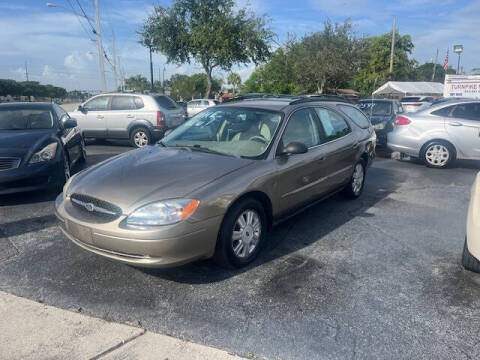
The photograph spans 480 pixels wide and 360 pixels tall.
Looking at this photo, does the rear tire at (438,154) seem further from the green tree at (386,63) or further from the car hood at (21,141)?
the green tree at (386,63)

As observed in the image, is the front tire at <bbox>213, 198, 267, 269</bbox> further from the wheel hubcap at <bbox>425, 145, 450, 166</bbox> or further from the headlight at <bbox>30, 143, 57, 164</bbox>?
the wheel hubcap at <bbox>425, 145, 450, 166</bbox>

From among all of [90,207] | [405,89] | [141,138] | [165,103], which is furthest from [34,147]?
[405,89]

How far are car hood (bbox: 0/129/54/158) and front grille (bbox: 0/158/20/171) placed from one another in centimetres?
6

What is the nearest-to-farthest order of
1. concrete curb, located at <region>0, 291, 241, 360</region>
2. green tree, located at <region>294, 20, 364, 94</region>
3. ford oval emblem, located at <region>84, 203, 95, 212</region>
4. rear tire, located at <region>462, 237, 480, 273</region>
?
1. concrete curb, located at <region>0, 291, 241, 360</region>
2. ford oval emblem, located at <region>84, 203, 95, 212</region>
3. rear tire, located at <region>462, 237, 480, 273</region>
4. green tree, located at <region>294, 20, 364, 94</region>

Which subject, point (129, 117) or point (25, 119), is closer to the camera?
point (25, 119)

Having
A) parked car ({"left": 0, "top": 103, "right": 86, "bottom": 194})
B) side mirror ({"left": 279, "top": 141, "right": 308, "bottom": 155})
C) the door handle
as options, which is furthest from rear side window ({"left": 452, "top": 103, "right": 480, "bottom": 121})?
parked car ({"left": 0, "top": 103, "right": 86, "bottom": 194})

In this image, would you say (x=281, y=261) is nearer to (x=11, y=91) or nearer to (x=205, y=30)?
(x=205, y=30)

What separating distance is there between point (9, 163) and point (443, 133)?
824 centimetres

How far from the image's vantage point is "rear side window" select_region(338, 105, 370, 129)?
5609mm

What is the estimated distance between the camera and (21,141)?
545 cm

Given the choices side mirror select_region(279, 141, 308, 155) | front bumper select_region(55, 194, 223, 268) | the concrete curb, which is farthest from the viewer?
side mirror select_region(279, 141, 308, 155)

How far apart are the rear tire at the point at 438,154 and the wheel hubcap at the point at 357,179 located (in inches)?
137

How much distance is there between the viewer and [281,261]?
3.72 meters

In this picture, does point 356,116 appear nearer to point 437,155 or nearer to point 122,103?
point 437,155
